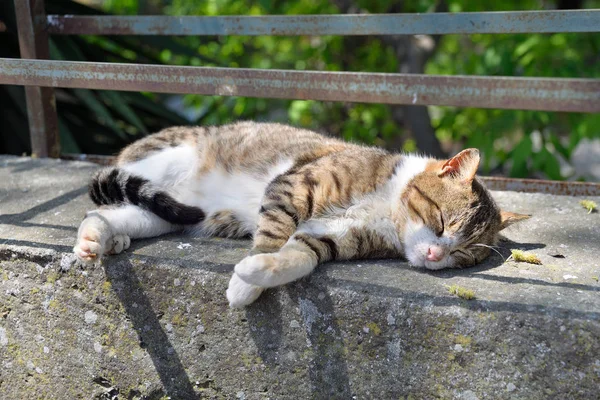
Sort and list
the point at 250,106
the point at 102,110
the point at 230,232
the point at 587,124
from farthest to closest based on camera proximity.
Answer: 1. the point at 250,106
2. the point at 102,110
3. the point at 587,124
4. the point at 230,232

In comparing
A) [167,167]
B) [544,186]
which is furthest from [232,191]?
[544,186]

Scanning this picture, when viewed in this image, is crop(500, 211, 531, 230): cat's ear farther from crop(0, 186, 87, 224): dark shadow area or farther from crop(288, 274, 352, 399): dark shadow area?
crop(0, 186, 87, 224): dark shadow area

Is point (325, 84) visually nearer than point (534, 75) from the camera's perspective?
Yes

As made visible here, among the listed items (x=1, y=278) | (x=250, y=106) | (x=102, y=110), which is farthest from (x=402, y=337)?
(x=250, y=106)

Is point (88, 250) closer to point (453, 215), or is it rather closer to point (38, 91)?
point (453, 215)

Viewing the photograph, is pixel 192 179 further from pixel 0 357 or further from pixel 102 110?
pixel 102 110

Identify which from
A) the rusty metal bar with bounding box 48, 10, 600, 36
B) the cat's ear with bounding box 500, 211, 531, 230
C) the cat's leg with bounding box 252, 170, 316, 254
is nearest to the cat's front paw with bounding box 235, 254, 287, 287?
the cat's leg with bounding box 252, 170, 316, 254

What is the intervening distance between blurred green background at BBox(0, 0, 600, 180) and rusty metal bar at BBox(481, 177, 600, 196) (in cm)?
→ 55

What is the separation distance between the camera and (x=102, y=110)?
460 cm

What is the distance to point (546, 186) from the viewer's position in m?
3.50

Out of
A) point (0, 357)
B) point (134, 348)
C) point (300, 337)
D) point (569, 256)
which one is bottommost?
point (0, 357)

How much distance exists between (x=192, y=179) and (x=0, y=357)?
1144 mm

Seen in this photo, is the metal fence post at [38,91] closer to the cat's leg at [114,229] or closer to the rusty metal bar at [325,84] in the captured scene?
the rusty metal bar at [325,84]

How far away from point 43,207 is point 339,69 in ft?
12.8
